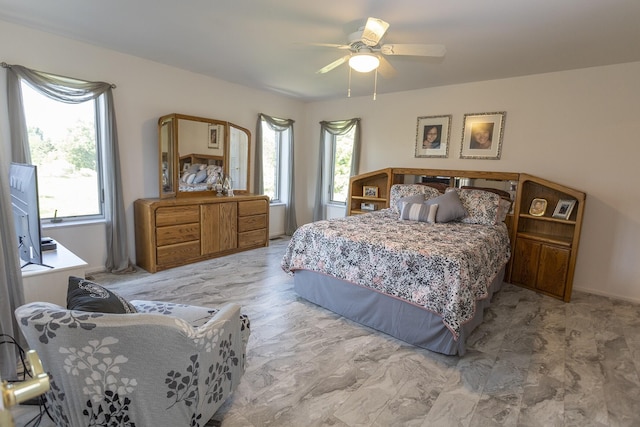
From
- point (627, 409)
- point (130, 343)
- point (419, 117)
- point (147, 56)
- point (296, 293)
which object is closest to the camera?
point (130, 343)

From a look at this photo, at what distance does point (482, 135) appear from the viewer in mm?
4258

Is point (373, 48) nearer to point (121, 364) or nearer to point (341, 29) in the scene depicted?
point (341, 29)

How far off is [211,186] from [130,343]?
3816 mm

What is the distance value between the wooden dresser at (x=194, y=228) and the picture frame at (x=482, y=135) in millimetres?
3087

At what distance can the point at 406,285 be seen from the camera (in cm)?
253

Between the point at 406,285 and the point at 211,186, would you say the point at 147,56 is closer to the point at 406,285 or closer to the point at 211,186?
the point at 211,186

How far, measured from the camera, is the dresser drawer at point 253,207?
4859 millimetres

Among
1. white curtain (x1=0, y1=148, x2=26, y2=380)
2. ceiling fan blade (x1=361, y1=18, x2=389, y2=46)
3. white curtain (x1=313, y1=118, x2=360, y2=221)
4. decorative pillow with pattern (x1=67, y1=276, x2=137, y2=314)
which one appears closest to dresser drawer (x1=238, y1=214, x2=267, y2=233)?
white curtain (x1=313, y1=118, x2=360, y2=221)

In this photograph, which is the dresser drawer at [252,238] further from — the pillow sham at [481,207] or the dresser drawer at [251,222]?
the pillow sham at [481,207]

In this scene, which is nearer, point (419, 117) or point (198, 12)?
point (198, 12)

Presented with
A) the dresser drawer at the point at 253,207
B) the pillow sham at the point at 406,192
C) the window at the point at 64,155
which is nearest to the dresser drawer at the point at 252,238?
the dresser drawer at the point at 253,207

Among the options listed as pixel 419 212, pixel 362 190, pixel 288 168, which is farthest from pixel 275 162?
pixel 419 212

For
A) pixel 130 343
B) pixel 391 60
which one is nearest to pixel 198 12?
pixel 391 60

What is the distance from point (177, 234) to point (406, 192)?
122 inches
